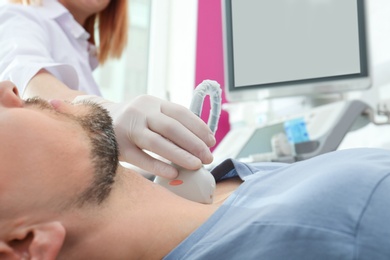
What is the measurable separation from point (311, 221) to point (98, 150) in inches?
14.5

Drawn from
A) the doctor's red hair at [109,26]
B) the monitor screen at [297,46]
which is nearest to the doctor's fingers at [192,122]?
the monitor screen at [297,46]

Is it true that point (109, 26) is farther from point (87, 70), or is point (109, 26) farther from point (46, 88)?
point (46, 88)

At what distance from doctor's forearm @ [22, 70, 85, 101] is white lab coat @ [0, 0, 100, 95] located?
18mm

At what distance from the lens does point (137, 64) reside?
3.34 meters

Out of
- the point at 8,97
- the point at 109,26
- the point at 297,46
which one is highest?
the point at 109,26

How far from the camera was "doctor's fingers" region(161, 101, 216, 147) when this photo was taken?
856 millimetres

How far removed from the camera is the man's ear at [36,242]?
2.06 ft

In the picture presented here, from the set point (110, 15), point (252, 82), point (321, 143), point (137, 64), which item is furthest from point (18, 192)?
point (137, 64)

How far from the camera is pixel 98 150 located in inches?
28.5

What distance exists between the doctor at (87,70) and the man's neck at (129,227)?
11 cm

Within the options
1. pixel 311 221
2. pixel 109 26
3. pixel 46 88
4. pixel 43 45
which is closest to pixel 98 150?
pixel 311 221

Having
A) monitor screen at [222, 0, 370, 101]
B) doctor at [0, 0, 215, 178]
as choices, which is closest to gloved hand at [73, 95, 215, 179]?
doctor at [0, 0, 215, 178]

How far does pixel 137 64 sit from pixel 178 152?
2603 mm

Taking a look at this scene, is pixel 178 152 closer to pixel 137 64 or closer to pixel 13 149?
pixel 13 149
